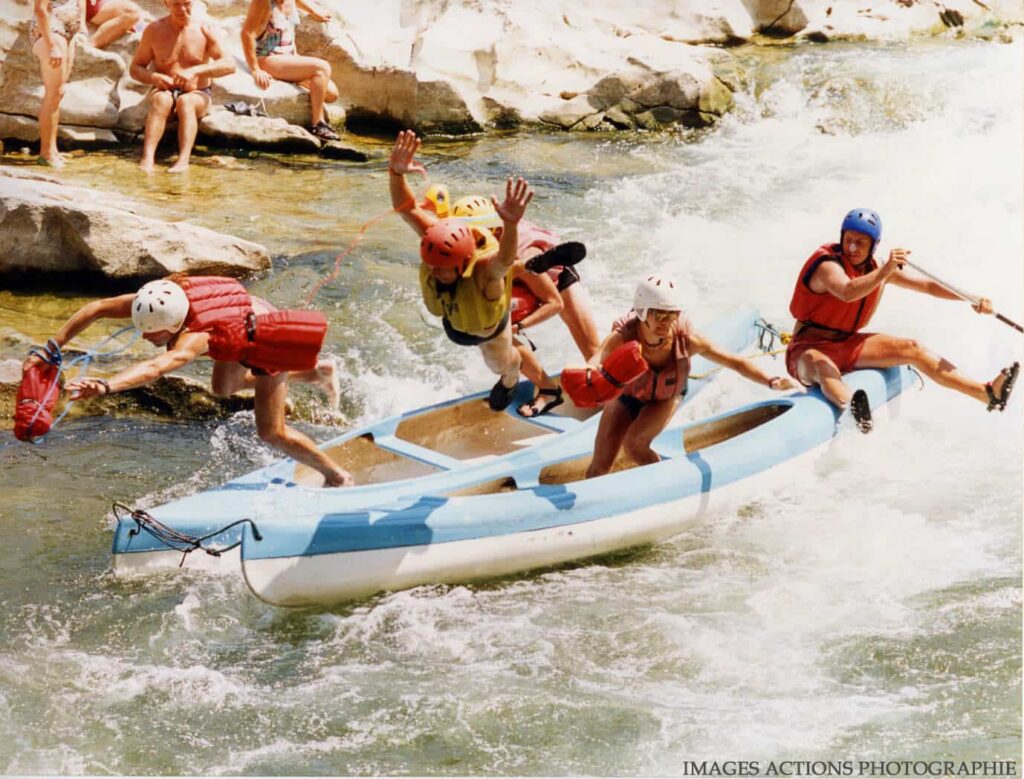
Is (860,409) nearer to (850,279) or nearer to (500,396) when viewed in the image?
(850,279)

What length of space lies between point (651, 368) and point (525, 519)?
2.57 ft

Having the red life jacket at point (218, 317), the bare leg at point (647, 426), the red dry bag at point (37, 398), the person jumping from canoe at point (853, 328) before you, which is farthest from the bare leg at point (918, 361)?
the red dry bag at point (37, 398)

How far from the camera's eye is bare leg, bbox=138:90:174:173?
9.78 metres

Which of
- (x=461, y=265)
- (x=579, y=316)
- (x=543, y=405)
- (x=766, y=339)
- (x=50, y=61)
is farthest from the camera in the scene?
(x=50, y=61)

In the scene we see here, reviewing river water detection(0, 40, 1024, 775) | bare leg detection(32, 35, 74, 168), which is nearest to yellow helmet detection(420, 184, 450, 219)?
river water detection(0, 40, 1024, 775)

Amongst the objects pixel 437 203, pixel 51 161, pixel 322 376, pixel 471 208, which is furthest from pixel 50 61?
pixel 471 208

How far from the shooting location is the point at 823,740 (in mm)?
4672

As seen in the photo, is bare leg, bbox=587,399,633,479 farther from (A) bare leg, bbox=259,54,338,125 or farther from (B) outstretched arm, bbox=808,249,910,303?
(A) bare leg, bbox=259,54,338,125

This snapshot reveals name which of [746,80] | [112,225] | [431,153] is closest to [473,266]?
[112,225]

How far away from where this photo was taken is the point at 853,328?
6.51 m

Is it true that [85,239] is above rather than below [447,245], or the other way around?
below

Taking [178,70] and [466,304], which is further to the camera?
[178,70]

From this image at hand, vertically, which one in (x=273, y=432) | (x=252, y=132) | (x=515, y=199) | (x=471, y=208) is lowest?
(x=252, y=132)

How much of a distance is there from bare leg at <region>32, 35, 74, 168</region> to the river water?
1120 mm
